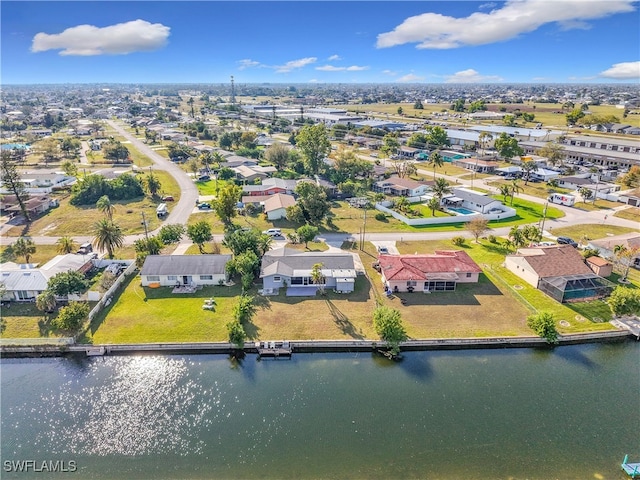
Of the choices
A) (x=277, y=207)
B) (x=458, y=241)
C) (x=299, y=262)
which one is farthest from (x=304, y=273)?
(x=458, y=241)

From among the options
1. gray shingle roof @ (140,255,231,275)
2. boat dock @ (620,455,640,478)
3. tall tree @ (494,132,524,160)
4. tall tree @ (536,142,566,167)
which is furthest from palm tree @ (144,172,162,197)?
tall tree @ (536,142,566,167)

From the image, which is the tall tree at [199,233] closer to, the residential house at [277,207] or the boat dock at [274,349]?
the residential house at [277,207]

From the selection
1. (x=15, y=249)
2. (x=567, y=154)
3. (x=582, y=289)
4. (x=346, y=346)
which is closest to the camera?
(x=346, y=346)

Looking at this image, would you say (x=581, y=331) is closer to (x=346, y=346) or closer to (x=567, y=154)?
(x=346, y=346)

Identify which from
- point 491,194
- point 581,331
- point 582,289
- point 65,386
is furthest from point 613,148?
point 65,386

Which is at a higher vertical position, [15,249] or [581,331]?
[15,249]

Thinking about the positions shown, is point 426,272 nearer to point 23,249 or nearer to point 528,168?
point 23,249
